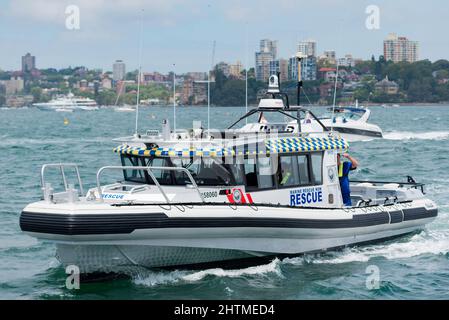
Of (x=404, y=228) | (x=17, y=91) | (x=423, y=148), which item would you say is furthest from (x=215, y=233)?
(x=17, y=91)

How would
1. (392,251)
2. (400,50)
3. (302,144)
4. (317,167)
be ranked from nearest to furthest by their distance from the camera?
(302,144) → (317,167) → (392,251) → (400,50)

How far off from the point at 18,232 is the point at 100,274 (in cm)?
491

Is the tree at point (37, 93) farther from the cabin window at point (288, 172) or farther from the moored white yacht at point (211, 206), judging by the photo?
the cabin window at point (288, 172)

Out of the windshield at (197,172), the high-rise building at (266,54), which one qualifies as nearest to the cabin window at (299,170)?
the windshield at (197,172)

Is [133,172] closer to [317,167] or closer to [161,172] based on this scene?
[161,172]

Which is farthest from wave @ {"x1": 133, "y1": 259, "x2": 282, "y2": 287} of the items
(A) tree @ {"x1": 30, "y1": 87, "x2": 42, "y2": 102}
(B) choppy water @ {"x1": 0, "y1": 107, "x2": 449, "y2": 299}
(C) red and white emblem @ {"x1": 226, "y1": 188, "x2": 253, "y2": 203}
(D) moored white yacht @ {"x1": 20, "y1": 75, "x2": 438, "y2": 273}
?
(A) tree @ {"x1": 30, "y1": 87, "x2": 42, "y2": 102}

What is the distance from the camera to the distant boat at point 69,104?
543ft

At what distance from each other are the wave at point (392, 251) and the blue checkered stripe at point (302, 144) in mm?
1839

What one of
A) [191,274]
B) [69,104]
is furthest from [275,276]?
[69,104]

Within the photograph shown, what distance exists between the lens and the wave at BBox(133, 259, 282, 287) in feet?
46.5

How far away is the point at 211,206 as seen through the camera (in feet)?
46.4

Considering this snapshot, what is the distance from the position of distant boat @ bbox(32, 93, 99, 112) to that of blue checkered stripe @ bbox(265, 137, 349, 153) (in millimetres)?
150566

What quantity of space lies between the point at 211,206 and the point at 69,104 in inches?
6082

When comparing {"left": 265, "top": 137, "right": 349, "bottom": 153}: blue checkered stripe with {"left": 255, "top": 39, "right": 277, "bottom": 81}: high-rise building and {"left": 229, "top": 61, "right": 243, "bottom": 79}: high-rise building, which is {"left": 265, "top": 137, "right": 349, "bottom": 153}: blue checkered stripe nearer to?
{"left": 255, "top": 39, "right": 277, "bottom": 81}: high-rise building
